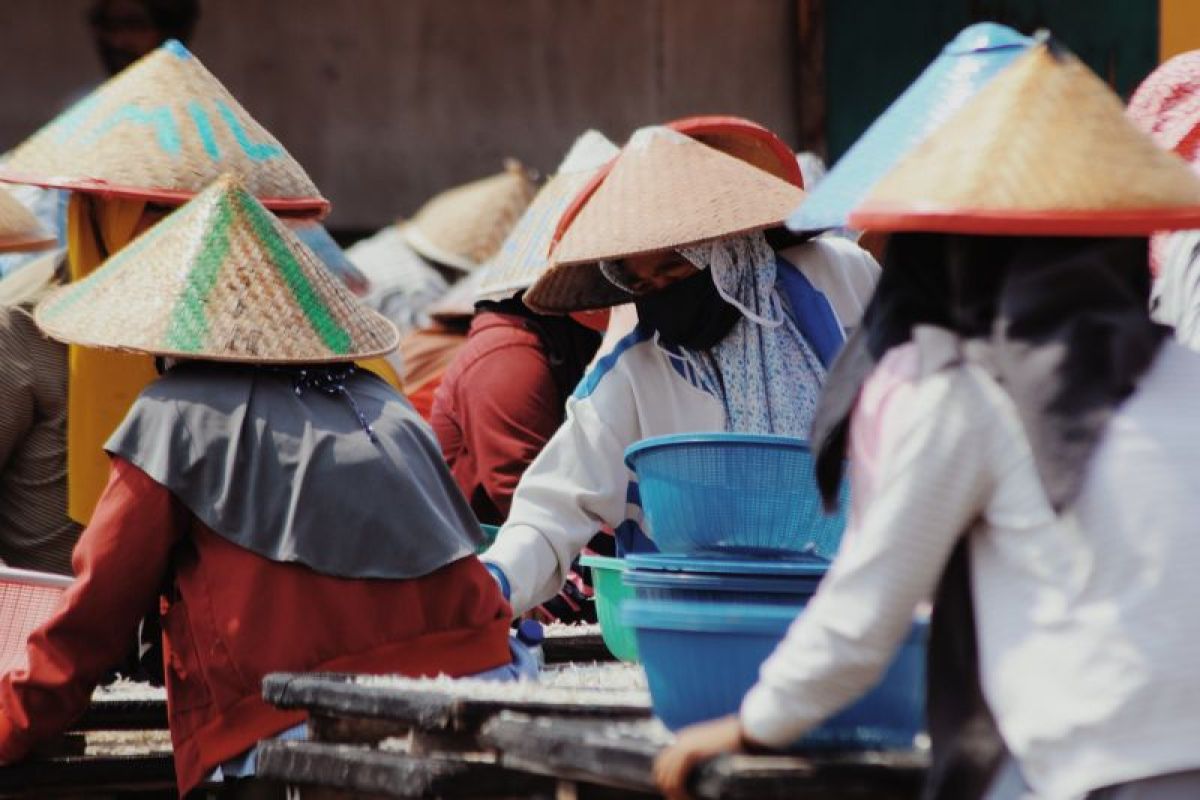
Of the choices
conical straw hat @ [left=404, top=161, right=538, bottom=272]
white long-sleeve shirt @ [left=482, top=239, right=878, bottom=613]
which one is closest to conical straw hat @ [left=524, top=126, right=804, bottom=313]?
white long-sleeve shirt @ [left=482, top=239, right=878, bottom=613]

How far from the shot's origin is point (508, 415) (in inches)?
205

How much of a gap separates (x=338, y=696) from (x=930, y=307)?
3.71ft

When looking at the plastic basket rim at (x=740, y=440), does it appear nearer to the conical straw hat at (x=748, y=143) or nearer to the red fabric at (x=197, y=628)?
the red fabric at (x=197, y=628)

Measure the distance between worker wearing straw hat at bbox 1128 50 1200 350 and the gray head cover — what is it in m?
1.33

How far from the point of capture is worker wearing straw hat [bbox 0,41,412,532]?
15.3ft

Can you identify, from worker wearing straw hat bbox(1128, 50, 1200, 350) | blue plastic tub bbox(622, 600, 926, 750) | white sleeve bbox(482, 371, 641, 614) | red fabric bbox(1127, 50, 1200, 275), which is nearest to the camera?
blue plastic tub bbox(622, 600, 926, 750)

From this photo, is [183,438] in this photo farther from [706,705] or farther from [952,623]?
[952,623]

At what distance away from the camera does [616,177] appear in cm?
Result: 443

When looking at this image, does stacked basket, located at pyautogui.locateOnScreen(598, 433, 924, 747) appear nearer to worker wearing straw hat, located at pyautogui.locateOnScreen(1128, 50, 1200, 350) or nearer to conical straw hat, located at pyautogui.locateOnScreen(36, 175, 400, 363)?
conical straw hat, located at pyautogui.locateOnScreen(36, 175, 400, 363)

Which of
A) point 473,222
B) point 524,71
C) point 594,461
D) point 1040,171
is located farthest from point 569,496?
point 524,71

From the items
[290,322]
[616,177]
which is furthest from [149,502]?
[616,177]

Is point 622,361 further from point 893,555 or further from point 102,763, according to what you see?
point 893,555

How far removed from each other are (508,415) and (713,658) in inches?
92.6

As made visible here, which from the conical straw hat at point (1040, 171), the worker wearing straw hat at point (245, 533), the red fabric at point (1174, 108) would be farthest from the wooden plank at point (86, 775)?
the red fabric at point (1174, 108)
